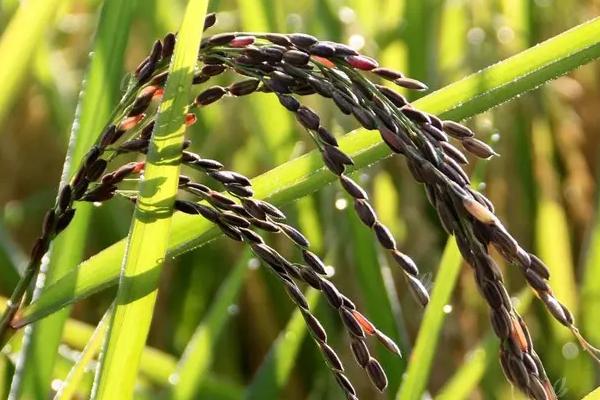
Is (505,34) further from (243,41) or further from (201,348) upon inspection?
(243,41)

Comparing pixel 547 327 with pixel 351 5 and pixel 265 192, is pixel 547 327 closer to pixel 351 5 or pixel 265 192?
pixel 351 5

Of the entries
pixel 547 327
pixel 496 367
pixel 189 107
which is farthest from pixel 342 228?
pixel 189 107

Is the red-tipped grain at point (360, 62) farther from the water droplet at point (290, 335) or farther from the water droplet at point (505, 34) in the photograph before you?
the water droplet at point (505, 34)

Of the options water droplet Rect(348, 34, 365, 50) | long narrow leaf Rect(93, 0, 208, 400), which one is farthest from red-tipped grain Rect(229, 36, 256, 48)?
water droplet Rect(348, 34, 365, 50)

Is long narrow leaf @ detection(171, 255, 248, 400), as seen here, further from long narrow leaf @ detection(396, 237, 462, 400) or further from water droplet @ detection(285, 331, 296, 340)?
long narrow leaf @ detection(396, 237, 462, 400)

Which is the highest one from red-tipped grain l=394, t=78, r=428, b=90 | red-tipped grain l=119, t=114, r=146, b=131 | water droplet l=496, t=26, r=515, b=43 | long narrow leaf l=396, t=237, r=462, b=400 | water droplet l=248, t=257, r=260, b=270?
red-tipped grain l=119, t=114, r=146, b=131

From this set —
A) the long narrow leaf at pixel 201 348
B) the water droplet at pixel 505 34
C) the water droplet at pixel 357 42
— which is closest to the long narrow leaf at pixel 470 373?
the long narrow leaf at pixel 201 348
